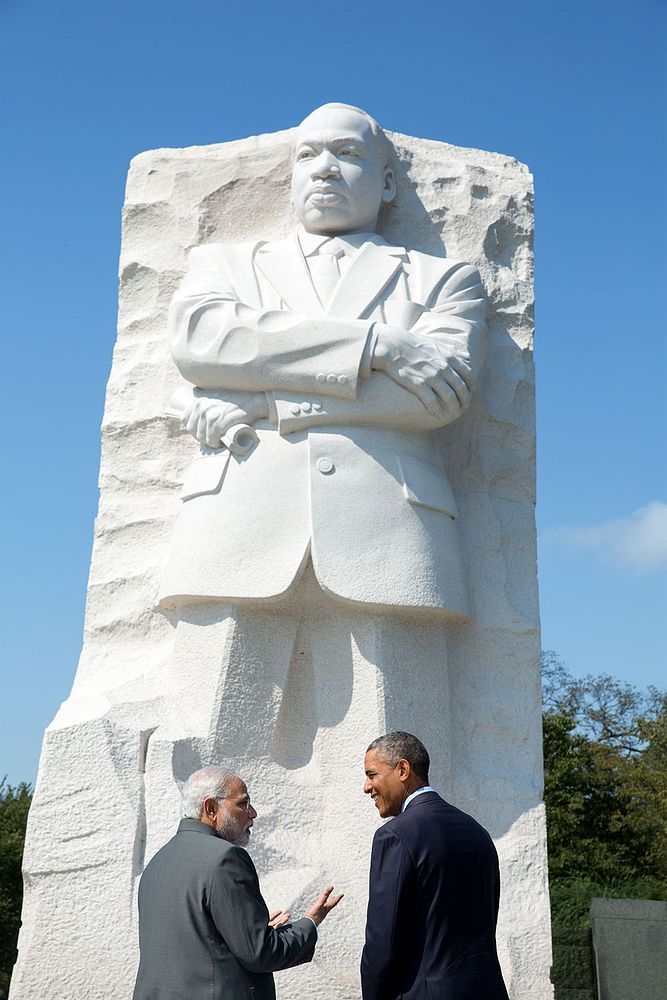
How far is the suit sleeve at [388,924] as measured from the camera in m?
2.66

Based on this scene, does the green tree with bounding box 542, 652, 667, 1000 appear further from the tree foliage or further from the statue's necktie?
the statue's necktie

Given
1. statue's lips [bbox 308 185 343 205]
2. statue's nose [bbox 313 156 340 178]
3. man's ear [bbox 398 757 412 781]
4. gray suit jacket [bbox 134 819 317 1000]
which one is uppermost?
statue's nose [bbox 313 156 340 178]

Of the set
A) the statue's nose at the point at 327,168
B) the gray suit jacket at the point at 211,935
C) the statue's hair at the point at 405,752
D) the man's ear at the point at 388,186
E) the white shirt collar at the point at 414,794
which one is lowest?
the gray suit jacket at the point at 211,935

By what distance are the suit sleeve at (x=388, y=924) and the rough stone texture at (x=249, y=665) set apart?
1.79 m

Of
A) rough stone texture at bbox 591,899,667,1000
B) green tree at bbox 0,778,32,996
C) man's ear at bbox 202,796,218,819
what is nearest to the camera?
man's ear at bbox 202,796,218,819

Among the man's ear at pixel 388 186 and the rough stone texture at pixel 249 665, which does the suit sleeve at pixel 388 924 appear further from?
the man's ear at pixel 388 186

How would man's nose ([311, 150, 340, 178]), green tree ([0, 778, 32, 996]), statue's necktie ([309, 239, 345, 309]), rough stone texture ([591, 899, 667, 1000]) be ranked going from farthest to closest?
green tree ([0, 778, 32, 996]) < man's nose ([311, 150, 340, 178]) < statue's necktie ([309, 239, 345, 309]) < rough stone texture ([591, 899, 667, 1000])

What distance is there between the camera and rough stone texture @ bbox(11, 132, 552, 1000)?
446 cm

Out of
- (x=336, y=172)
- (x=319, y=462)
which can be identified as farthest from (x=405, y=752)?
(x=336, y=172)

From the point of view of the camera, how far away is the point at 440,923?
8.80ft

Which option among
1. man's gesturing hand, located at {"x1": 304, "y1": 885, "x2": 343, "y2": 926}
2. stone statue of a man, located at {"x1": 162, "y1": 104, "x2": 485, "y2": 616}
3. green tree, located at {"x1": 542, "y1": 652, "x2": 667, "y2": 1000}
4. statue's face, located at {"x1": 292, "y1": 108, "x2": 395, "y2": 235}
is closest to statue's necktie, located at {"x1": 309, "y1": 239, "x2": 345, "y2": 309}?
stone statue of a man, located at {"x1": 162, "y1": 104, "x2": 485, "y2": 616}

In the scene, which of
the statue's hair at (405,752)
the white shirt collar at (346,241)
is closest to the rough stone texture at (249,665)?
the white shirt collar at (346,241)

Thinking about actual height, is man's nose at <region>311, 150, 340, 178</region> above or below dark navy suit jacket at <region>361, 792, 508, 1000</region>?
above

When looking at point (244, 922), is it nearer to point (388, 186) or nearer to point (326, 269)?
point (326, 269)
